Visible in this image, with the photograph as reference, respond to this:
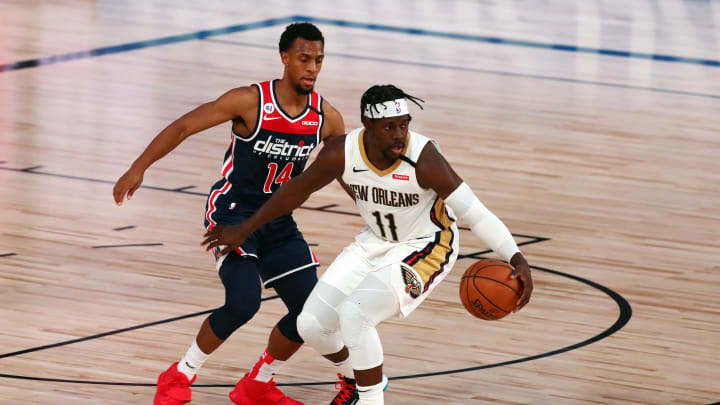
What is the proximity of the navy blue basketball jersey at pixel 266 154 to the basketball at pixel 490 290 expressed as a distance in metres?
0.88

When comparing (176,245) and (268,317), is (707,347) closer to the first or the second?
(268,317)

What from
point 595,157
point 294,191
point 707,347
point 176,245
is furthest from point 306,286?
point 595,157

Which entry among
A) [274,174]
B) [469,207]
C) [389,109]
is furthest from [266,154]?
[469,207]

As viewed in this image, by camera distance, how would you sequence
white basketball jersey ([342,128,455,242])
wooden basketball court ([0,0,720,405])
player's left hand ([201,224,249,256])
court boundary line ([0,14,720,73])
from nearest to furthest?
white basketball jersey ([342,128,455,242]) → player's left hand ([201,224,249,256]) → wooden basketball court ([0,0,720,405]) → court boundary line ([0,14,720,73])

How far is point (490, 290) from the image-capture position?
4871mm

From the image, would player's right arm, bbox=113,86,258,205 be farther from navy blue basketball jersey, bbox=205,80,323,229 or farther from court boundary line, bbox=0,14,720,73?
court boundary line, bbox=0,14,720,73

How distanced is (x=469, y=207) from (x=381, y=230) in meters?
0.40

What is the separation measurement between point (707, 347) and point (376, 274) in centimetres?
215

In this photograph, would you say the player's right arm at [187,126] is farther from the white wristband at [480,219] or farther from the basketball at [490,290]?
the basketball at [490,290]

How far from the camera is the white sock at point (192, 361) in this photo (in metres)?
5.14

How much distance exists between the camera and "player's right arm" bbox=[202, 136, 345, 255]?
196 inches

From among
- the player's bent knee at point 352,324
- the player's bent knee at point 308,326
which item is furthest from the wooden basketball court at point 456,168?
the player's bent knee at point 352,324

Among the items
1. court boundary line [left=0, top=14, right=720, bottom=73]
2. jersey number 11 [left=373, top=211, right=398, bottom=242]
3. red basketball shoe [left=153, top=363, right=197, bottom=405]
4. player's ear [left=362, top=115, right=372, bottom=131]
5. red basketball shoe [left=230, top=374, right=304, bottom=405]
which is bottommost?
court boundary line [left=0, top=14, right=720, bottom=73]

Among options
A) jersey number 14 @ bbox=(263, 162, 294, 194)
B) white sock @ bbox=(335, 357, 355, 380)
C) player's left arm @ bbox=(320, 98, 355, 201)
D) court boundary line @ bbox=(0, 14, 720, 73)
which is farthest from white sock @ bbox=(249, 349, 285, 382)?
court boundary line @ bbox=(0, 14, 720, 73)
